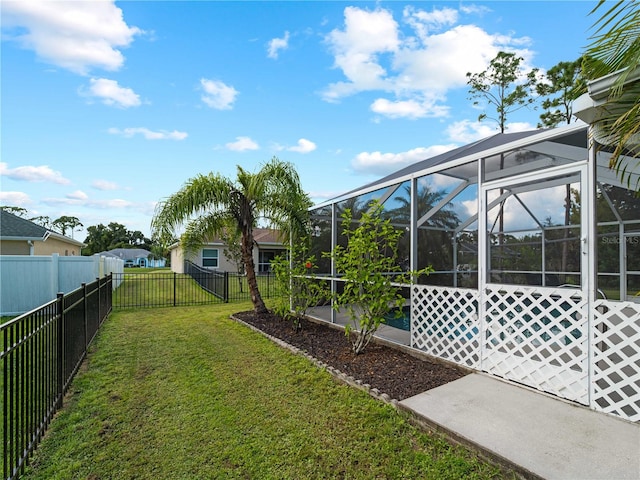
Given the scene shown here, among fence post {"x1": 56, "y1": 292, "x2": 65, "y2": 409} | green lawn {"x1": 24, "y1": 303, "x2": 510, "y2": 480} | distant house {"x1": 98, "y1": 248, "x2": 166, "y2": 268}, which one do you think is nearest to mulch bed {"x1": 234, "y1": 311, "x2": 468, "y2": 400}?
green lawn {"x1": 24, "y1": 303, "x2": 510, "y2": 480}

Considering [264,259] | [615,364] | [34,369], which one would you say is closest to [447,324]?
[615,364]

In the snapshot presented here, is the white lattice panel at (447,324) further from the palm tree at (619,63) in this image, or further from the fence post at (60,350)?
the fence post at (60,350)

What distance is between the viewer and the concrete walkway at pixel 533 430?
7.27 ft

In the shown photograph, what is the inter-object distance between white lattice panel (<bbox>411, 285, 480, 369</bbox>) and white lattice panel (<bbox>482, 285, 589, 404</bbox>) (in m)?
0.18

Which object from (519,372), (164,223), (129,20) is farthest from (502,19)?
(164,223)

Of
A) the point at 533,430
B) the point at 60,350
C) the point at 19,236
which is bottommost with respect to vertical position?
the point at 533,430

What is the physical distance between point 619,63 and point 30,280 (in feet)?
37.9

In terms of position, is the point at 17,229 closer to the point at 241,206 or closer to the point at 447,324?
the point at 241,206

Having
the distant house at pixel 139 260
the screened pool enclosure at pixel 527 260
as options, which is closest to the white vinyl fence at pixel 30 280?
the screened pool enclosure at pixel 527 260

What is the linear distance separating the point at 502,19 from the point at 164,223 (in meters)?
8.51

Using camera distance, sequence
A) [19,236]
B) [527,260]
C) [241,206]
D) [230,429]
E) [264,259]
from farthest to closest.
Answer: [264,259]
[19,236]
[527,260]
[241,206]
[230,429]

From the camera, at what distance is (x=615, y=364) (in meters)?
2.95

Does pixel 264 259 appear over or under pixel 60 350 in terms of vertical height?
over

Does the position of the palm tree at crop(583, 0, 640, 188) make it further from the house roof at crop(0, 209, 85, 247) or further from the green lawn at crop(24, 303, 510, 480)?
the house roof at crop(0, 209, 85, 247)
